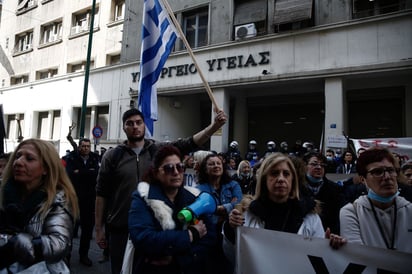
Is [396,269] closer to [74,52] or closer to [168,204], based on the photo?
[168,204]

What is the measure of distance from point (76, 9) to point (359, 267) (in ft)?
74.2

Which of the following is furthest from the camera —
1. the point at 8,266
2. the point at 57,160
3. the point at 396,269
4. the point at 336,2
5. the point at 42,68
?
the point at 42,68

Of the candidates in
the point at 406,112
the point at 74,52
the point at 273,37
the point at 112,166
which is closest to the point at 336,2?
the point at 273,37

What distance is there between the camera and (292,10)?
1274cm

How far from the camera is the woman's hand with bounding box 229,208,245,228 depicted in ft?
8.18

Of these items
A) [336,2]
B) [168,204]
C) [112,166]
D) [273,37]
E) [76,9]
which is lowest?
[168,204]

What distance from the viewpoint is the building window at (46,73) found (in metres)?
22.5

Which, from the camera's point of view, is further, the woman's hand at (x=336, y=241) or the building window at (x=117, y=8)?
the building window at (x=117, y=8)

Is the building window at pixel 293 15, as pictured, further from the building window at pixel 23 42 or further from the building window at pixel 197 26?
the building window at pixel 23 42

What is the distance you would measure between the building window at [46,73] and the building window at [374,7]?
60.0ft

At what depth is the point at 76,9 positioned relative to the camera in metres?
21.1

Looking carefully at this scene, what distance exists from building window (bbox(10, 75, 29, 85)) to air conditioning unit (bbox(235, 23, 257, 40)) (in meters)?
17.3

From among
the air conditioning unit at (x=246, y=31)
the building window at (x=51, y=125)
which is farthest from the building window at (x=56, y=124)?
the air conditioning unit at (x=246, y=31)

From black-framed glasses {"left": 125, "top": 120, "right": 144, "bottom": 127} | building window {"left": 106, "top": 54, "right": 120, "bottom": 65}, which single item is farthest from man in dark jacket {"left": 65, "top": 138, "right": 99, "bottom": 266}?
building window {"left": 106, "top": 54, "right": 120, "bottom": 65}
